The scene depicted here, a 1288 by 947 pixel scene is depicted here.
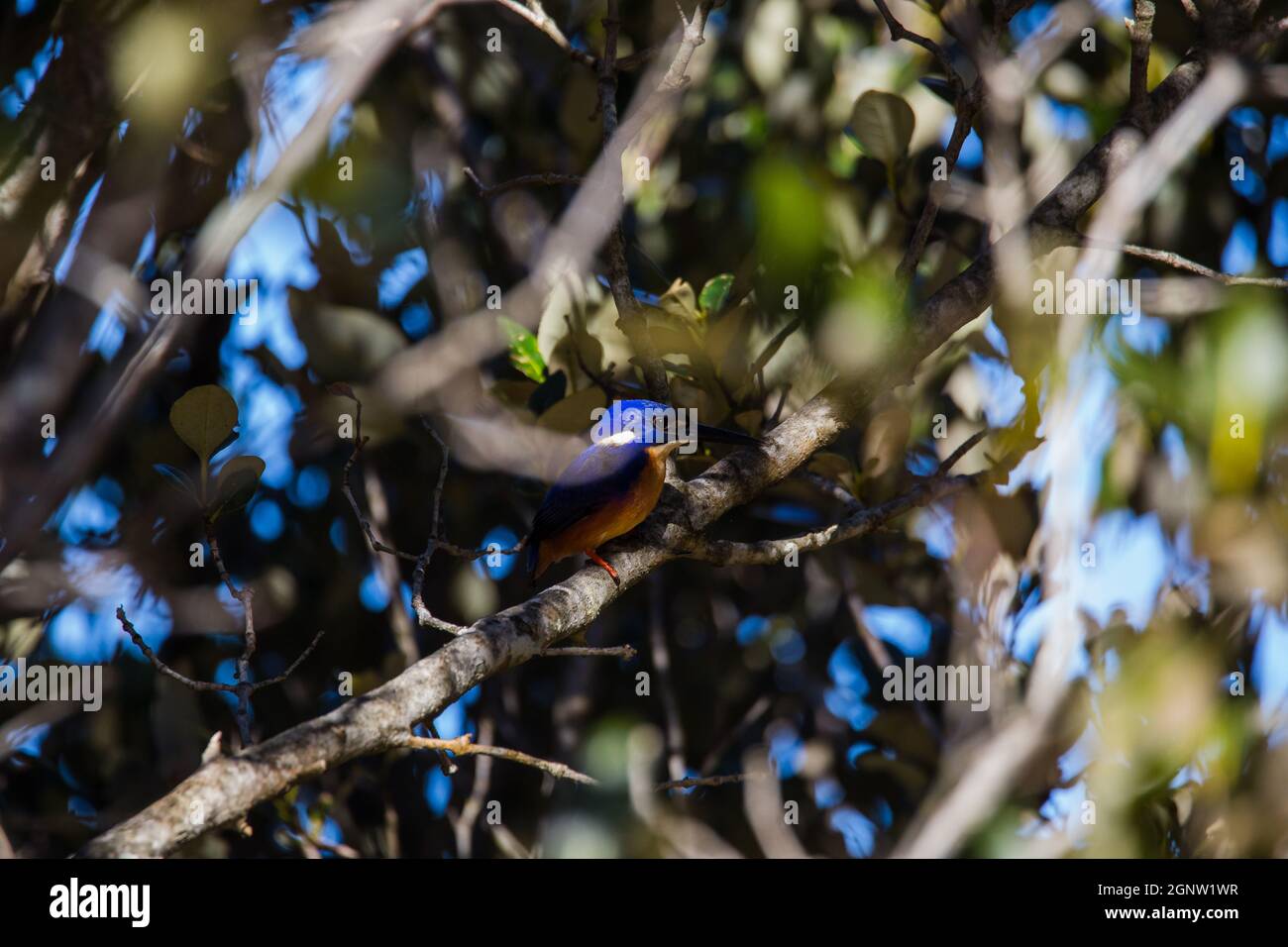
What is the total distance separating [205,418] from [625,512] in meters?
0.89

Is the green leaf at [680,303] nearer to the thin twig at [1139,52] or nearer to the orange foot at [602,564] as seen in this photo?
the orange foot at [602,564]

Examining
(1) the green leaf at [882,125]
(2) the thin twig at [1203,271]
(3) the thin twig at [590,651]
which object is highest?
(1) the green leaf at [882,125]

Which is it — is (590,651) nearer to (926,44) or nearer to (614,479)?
(614,479)

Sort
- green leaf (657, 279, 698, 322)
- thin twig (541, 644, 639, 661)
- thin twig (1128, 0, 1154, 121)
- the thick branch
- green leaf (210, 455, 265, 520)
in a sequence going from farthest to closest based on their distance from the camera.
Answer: green leaf (657, 279, 698, 322) < thin twig (1128, 0, 1154, 121) < green leaf (210, 455, 265, 520) < thin twig (541, 644, 639, 661) < the thick branch

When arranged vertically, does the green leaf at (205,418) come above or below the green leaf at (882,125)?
below

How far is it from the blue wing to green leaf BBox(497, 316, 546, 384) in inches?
10.7

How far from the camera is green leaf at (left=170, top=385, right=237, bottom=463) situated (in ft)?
6.65

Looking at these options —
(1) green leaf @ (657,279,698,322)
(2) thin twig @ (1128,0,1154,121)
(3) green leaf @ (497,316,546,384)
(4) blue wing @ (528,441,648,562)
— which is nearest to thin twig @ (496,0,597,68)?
(1) green leaf @ (657,279,698,322)

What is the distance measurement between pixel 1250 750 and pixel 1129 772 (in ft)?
1.03

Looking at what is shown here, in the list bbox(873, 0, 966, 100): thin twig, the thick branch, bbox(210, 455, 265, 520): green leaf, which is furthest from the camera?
bbox(873, 0, 966, 100): thin twig

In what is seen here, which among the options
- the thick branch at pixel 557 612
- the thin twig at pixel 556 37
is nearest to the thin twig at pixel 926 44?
the thick branch at pixel 557 612

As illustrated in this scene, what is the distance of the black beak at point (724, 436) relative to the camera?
2.54 m

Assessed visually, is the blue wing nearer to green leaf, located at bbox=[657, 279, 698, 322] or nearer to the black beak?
the black beak

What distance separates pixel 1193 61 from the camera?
8.80 feet
